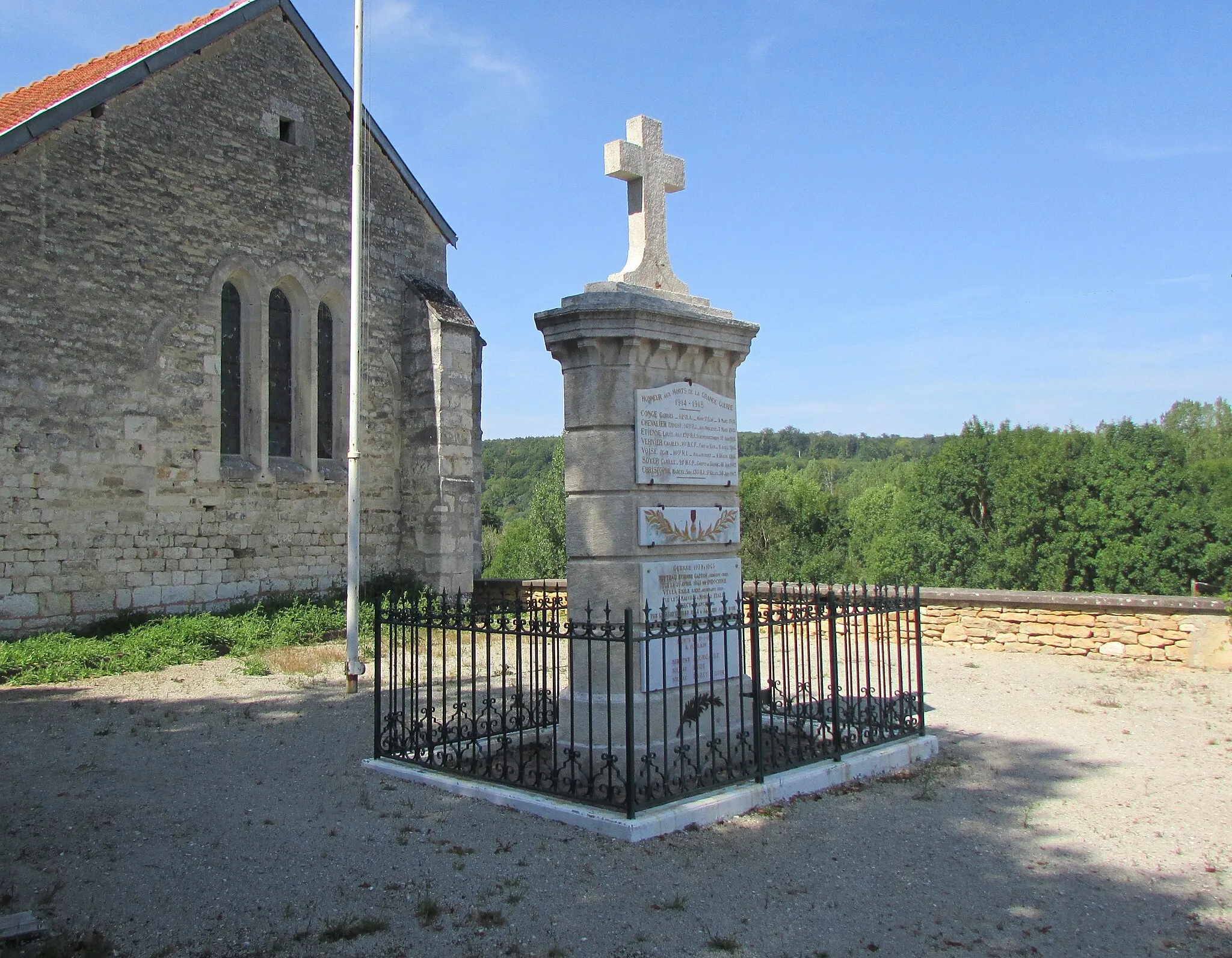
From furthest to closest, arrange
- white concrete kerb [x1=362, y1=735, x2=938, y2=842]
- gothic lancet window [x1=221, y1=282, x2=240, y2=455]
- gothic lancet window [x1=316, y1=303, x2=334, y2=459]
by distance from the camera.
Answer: gothic lancet window [x1=316, y1=303, x2=334, y2=459], gothic lancet window [x1=221, y1=282, x2=240, y2=455], white concrete kerb [x1=362, y1=735, x2=938, y2=842]

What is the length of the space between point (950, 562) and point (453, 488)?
2508 cm

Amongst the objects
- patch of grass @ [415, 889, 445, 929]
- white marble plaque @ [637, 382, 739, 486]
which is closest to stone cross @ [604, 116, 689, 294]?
white marble plaque @ [637, 382, 739, 486]

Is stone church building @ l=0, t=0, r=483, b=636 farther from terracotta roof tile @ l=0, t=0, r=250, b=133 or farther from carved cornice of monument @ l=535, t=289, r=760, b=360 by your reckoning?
carved cornice of monument @ l=535, t=289, r=760, b=360

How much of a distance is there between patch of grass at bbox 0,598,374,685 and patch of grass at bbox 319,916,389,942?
753 centimetres

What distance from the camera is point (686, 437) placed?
261 inches

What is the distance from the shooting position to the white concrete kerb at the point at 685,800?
5227 millimetres

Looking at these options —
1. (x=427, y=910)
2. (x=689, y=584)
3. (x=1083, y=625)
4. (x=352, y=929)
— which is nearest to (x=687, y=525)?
(x=689, y=584)

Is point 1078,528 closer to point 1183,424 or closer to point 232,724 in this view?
point 232,724

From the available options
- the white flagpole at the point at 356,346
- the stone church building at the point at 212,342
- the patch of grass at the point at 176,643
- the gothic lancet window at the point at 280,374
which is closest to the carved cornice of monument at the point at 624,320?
the white flagpole at the point at 356,346

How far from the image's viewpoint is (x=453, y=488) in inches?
631

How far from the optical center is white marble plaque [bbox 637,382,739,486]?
6367 mm

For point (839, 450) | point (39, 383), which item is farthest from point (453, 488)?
point (839, 450)

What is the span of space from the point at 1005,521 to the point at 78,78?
29.9m

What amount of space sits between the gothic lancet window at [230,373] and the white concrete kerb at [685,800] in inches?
356
